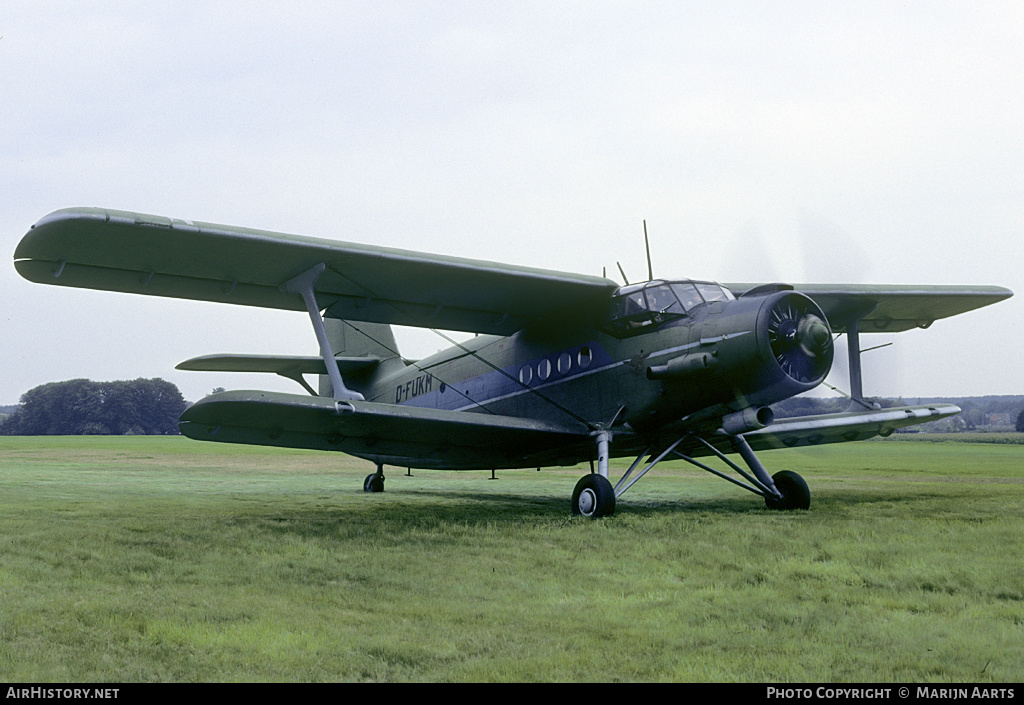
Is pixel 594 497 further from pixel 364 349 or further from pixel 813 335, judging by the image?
pixel 364 349

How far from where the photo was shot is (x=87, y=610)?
4.51 metres

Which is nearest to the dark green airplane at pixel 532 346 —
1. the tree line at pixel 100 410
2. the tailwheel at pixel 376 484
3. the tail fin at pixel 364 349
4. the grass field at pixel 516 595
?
the grass field at pixel 516 595

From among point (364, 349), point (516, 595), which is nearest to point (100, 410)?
point (364, 349)

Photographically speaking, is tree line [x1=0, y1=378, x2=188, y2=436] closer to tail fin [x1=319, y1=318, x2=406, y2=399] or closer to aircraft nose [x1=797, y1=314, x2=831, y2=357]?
tail fin [x1=319, y1=318, x2=406, y2=399]

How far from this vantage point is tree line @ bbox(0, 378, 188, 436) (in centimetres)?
9419

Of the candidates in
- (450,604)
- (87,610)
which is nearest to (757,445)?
(450,604)

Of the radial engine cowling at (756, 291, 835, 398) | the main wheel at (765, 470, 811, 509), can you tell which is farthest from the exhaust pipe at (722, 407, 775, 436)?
the main wheel at (765, 470, 811, 509)

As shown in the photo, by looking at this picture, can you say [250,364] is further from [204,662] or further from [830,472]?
[830,472]

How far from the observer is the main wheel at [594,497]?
30.5ft

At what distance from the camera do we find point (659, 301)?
10188 mm

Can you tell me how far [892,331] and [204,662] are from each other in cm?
1513

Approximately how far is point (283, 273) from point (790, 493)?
25.3 feet

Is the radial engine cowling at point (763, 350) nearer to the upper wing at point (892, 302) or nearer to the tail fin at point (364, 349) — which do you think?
the upper wing at point (892, 302)

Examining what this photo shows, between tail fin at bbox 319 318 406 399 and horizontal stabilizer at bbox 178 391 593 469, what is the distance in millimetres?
6036
